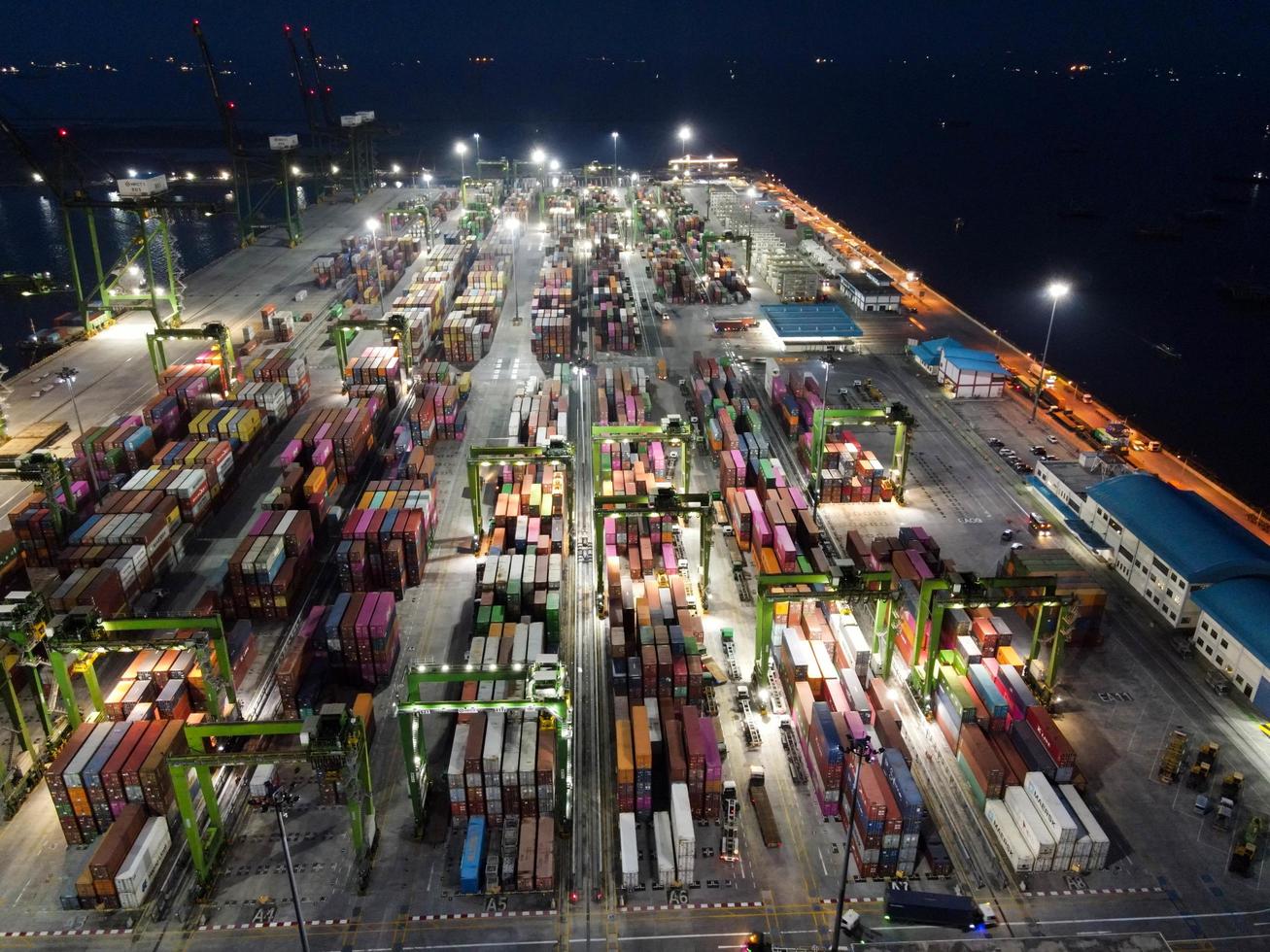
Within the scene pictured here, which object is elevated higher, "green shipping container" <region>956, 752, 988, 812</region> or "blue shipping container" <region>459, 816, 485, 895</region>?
"blue shipping container" <region>459, 816, 485, 895</region>

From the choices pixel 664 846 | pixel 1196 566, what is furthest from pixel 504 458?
pixel 1196 566

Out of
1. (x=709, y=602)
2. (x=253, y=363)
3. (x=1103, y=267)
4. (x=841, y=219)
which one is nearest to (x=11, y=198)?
(x=253, y=363)

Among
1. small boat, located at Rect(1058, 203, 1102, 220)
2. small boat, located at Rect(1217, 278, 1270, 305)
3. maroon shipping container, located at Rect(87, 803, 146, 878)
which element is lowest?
maroon shipping container, located at Rect(87, 803, 146, 878)

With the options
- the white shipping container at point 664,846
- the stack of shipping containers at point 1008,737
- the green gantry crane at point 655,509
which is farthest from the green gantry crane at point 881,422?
the white shipping container at point 664,846

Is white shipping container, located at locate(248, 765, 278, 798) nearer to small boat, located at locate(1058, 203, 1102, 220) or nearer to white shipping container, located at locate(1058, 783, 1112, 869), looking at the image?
white shipping container, located at locate(1058, 783, 1112, 869)

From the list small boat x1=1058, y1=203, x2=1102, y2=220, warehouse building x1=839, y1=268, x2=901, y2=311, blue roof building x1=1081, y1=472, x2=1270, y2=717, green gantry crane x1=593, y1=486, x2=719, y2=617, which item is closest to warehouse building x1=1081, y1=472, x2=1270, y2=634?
blue roof building x1=1081, y1=472, x2=1270, y2=717

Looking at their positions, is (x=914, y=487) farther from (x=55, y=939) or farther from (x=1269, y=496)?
(x=55, y=939)

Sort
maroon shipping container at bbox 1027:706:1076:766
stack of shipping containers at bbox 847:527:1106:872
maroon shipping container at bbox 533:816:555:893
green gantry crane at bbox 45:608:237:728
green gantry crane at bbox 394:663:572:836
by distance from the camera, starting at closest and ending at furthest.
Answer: maroon shipping container at bbox 533:816:555:893, green gantry crane at bbox 394:663:572:836, stack of shipping containers at bbox 847:527:1106:872, green gantry crane at bbox 45:608:237:728, maroon shipping container at bbox 1027:706:1076:766
